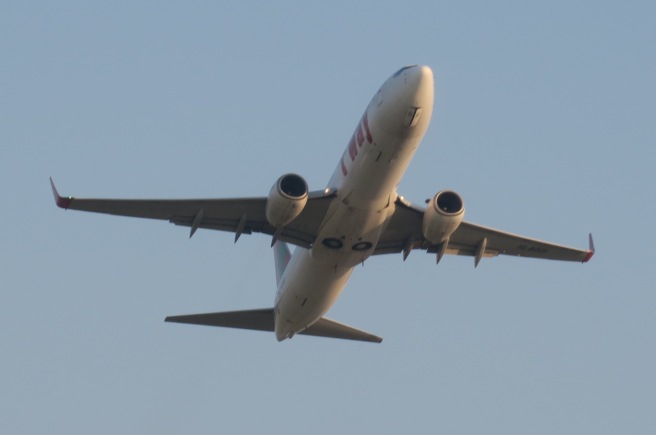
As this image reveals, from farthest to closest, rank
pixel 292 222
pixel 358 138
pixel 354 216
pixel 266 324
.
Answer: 1. pixel 266 324
2. pixel 292 222
3. pixel 354 216
4. pixel 358 138

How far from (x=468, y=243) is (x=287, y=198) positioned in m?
9.29

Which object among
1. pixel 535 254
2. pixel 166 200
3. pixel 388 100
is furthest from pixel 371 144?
pixel 535 254

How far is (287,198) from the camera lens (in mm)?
45969

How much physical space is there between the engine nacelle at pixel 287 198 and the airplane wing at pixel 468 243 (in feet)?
12.4

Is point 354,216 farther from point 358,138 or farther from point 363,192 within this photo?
point 358,138

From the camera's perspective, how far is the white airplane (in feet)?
147

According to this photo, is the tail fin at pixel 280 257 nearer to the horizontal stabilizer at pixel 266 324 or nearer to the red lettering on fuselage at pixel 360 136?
the horizontal stabilizer at pixel 266 324

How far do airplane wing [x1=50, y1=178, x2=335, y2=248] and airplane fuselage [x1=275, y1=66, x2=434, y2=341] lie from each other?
0.47 meters

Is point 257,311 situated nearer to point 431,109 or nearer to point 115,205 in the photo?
point 115,205

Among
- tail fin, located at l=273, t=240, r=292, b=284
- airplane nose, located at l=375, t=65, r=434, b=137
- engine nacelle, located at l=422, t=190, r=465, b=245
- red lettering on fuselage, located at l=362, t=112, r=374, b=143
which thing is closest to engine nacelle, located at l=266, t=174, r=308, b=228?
red lettering on fuselage, located at l=362, t=112, r=374, b=143

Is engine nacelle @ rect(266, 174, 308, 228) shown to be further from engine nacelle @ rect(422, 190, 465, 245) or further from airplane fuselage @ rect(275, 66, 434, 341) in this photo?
engine nacelle @ rect(422, 190, 465, 245)

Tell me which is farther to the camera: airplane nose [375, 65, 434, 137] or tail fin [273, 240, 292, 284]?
tail fin [273, 240, 292, 284]

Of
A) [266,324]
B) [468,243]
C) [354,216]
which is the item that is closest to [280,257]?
[266,324]

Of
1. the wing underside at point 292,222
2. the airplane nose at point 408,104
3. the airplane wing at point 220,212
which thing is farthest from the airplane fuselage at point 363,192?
the wing underside at point 292,222
